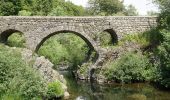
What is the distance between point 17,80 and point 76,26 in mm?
18344

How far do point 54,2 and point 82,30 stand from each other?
33362 millimetres

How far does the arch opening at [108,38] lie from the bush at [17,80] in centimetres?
1730

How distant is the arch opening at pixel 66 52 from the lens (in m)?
43.7

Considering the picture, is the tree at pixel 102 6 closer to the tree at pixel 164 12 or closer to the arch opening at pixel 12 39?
the arch opening at pixel 12 39

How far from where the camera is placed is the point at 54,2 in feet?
233

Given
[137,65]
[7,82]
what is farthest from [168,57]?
[7,82]

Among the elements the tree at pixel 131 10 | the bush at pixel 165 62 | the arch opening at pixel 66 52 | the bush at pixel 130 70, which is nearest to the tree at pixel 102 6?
the tree at pixel 131 10

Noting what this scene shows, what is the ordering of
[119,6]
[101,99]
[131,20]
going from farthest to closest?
1. [119,6]
2. [131,20]
3. [101,99]

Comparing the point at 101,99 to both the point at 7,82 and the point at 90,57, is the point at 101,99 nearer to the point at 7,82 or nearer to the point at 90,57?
the point at 7,82

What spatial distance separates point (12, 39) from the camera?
4275 cm

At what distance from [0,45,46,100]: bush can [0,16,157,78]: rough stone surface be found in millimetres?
15087

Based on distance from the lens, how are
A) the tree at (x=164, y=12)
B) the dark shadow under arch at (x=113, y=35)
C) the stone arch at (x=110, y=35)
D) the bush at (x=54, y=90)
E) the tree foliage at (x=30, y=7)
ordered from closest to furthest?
the bush at (x=54, y=90) < the tree at (x=164, y=12) < the stone arch at (x=110, y=35) < the dark shadow under arch at (x=113, y=35) < the tree foliage at (x=30, y=7)

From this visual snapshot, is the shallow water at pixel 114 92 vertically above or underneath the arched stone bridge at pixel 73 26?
underneath

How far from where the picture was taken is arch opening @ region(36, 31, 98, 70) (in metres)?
43.7
